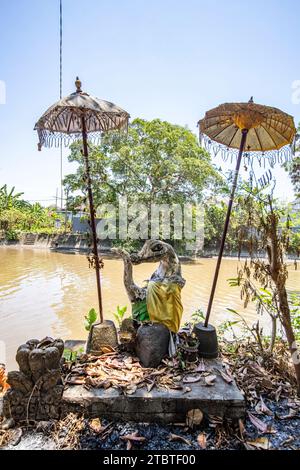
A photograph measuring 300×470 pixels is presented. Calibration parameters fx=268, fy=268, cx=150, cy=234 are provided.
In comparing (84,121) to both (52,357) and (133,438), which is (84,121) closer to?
(52,357)

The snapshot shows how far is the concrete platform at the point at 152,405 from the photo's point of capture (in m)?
2.05

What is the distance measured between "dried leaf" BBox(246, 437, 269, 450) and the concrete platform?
0.18 meters

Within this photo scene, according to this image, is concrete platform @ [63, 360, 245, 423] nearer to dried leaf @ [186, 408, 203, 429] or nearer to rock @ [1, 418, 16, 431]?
dried leaf @ [186, 408, 203, 429]

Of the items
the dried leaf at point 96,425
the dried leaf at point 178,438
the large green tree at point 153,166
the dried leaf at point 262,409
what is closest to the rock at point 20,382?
the dried leaf at point 96,425

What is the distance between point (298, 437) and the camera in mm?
1941

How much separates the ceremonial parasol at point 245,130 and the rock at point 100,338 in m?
0.94

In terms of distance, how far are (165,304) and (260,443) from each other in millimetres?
1241

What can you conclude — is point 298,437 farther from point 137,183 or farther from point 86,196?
point 137,183

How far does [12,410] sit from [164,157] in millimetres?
14599

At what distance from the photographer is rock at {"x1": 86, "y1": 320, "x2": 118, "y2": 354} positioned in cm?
270

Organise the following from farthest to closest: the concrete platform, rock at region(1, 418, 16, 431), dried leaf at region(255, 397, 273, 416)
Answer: dried leaf at region(255, 397, 273, 416)
the concrete platform
rock at region(1, 418, 16, 431)

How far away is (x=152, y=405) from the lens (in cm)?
206

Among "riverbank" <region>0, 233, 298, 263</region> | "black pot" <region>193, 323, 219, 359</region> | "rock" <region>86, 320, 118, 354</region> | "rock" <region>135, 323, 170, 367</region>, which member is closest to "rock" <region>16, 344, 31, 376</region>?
"rock" <region>86, 320, 118, 354</region>
